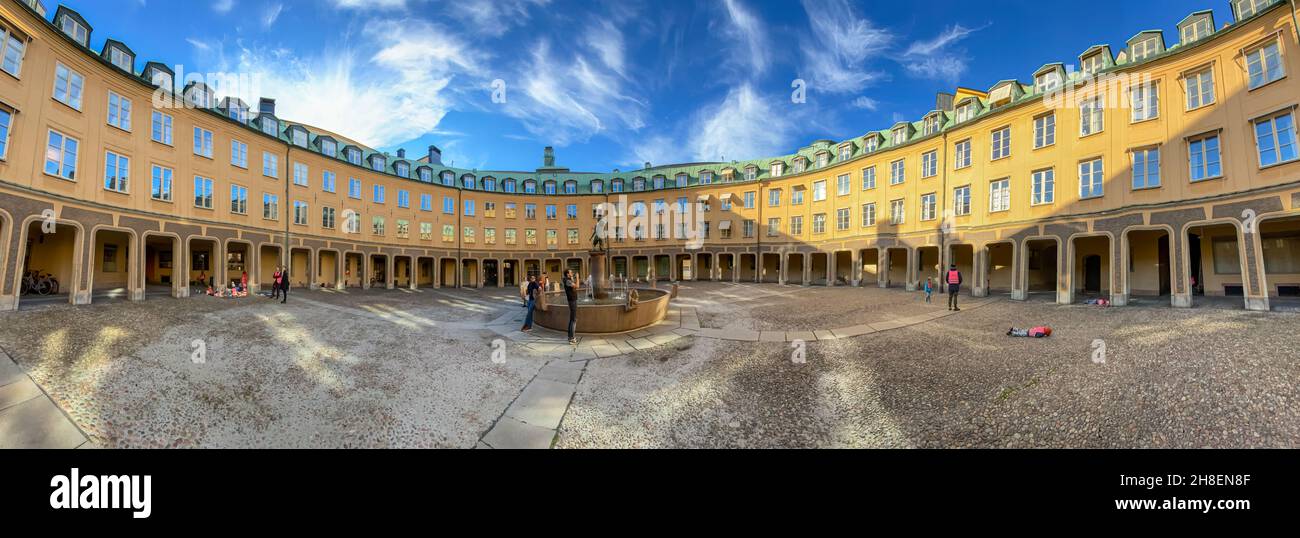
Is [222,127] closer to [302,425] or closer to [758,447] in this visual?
[302,425]

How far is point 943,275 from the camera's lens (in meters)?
23.1

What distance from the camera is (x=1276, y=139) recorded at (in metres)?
12.3

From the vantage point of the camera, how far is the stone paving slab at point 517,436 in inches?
187

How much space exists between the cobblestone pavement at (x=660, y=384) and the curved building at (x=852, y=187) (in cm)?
565

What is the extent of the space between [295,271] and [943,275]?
45.5 meters

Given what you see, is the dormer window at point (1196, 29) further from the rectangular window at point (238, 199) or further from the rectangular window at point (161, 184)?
the rectangular window at point (238, 199)

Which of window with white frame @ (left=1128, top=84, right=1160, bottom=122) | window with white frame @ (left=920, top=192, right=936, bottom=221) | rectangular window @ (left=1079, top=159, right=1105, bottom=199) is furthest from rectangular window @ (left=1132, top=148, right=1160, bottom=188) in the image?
window with white frame @ (left=920, top=192, right=936, bottom=221)

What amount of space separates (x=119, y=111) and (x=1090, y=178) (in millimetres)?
44275

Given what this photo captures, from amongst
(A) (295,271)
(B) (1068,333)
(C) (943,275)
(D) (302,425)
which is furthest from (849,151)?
(A) (295,271)

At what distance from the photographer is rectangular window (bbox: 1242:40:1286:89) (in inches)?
488

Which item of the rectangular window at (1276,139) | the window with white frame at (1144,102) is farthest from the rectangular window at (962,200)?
the rectangular window at (1276,139)

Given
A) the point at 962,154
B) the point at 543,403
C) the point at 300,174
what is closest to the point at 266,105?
the point at 300,174

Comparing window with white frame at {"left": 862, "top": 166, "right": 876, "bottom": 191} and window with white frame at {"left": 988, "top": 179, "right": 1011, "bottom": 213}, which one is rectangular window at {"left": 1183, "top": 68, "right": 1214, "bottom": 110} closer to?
window with white frame at {"left": 988, "top": 179, "right": 1011, "bottom": 213}

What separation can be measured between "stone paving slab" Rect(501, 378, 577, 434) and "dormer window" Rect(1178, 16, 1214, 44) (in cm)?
2684
